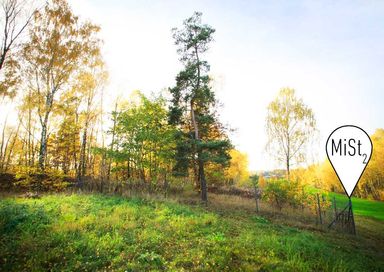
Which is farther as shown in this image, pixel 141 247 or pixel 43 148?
pixel 43 148

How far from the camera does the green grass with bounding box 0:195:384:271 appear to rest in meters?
4.96

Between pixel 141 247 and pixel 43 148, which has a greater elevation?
pixel 43 148

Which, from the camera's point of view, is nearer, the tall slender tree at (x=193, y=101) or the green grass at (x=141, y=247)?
the green grass at (x=141, y=247)

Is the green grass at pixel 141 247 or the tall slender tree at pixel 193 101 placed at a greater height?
the tall slender tree at pixel 193 101

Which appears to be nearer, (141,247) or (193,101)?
(141,247)

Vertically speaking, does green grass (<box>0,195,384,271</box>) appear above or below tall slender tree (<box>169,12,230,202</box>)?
below

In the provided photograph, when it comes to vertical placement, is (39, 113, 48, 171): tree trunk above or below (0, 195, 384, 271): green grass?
above

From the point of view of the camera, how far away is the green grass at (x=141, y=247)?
16.3 ft

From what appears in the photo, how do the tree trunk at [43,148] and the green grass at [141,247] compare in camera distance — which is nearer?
the green grass at [141,247]

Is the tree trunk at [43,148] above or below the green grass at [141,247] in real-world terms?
above

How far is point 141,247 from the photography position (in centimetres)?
596

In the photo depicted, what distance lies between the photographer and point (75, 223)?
711 centimetres

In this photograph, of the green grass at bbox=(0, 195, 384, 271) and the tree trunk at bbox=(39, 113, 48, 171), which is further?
the tree trunk at bbox=(39, 113, 48, 171)

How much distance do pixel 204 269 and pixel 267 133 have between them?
19124 mm
